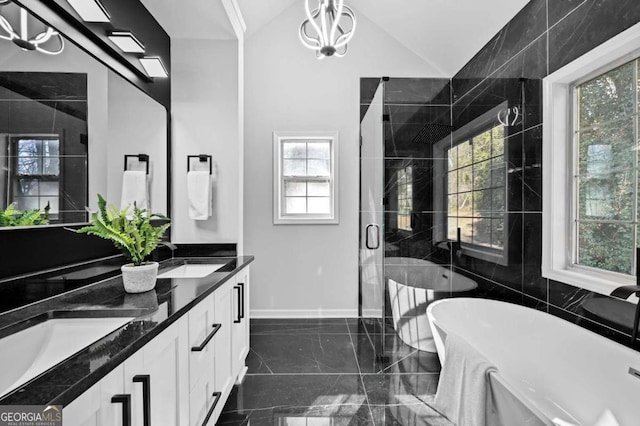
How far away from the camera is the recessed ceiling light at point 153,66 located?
6.88 ft

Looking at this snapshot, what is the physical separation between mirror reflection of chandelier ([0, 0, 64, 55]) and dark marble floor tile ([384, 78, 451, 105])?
262 cm

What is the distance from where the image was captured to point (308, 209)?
3.56m

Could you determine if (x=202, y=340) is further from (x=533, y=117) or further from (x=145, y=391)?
(x=533, y=117)

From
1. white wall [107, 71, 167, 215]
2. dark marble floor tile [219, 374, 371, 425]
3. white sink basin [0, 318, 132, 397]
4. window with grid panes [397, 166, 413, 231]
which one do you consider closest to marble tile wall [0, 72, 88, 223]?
white wall [107, 71, 167, 215]

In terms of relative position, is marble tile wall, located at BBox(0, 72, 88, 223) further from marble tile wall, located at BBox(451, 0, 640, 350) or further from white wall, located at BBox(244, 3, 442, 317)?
marble tile wall, located at BBox(451, 0, 640, 350)

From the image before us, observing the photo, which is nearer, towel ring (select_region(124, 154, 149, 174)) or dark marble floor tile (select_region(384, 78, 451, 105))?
towel ring (select_region(124, 154, 149, 174))

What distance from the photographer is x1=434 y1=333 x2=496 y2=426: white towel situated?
1.26m

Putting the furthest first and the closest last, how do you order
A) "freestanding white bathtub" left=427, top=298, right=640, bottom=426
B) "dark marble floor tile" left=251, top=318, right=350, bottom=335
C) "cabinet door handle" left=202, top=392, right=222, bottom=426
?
"dark marble floor tile" left=251, top=318, right=350, bottom=335 < "cabinet door handle" left=202, top=392, right=222, bottom=426 < "freestanding white bathtub" left=427, top=298, right=640, bottom=426

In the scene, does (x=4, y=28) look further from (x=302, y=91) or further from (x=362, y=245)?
(x=362, y=245)

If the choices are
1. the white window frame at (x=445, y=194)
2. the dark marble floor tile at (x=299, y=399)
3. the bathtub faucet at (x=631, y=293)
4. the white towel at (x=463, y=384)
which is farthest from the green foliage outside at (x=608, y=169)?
the dark marble floor tile at (x=299, y=399)

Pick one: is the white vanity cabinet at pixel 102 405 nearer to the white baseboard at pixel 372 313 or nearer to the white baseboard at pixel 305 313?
the white baseboard at pixel 372 313

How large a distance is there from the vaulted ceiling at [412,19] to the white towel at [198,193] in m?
1.17

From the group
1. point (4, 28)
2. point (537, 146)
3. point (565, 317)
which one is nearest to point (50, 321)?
point (4, 28)

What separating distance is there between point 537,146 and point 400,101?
4.98 ft
